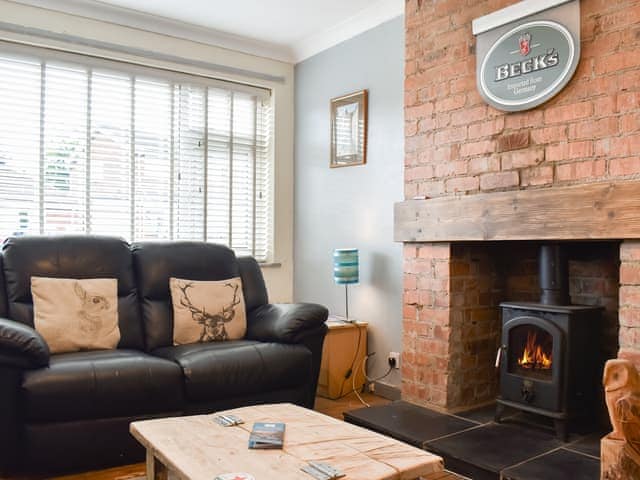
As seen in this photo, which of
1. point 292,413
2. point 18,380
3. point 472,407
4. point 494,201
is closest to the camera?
point 292,413

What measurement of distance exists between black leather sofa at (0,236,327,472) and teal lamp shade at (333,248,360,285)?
52 cm

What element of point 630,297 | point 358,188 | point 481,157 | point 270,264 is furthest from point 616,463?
point 270,264

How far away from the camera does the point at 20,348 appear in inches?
95.1

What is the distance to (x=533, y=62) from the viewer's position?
2713mm

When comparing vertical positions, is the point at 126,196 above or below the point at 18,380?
above

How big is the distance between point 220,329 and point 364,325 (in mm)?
1037

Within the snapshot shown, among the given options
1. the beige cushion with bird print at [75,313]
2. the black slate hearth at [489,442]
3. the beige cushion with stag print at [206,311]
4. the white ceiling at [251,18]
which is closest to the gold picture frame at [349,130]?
the white ceiling at [251,18]

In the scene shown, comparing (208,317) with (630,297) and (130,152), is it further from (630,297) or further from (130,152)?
(630,297)

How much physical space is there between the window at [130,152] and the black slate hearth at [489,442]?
2.09 m

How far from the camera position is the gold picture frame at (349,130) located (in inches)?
159

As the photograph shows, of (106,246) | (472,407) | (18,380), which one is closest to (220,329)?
(106,246)

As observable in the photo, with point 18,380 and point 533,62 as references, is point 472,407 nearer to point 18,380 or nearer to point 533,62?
point 533,62

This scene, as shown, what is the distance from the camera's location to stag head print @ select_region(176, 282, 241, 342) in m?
3.35

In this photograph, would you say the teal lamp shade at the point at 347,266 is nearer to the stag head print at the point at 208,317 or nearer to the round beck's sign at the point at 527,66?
the stag head print at the point at 208,317
